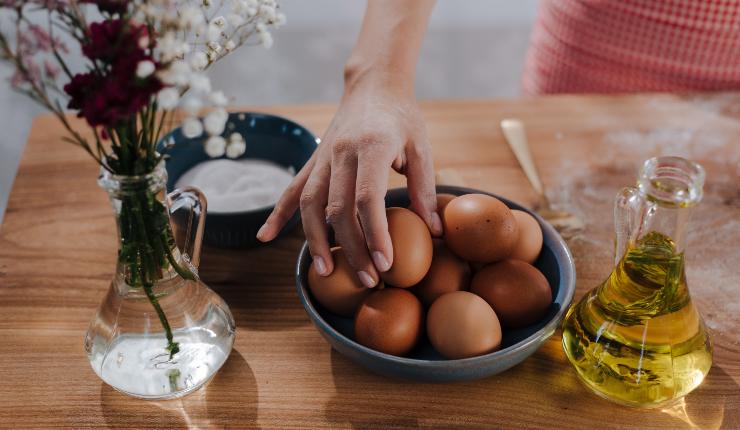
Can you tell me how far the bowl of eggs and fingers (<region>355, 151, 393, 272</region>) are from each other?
0.02 metres

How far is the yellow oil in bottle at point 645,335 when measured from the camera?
0.61 m

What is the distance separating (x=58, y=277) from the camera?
32.6 inches

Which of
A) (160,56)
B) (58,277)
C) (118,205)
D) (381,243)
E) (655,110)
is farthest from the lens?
(655,110)

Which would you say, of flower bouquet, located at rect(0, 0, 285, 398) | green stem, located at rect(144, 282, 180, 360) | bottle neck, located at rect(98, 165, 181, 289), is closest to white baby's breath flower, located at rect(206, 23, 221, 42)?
flower bouquet, located at rect(0, 0, 285, 398)

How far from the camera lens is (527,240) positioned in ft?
2.41

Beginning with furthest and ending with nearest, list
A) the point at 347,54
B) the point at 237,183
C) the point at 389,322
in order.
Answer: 1. the point at 347,54
2. the point at 237,183
3. the point at 389,322

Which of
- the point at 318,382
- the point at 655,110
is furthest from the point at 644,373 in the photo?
the point at 655,110

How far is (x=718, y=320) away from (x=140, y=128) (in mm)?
633

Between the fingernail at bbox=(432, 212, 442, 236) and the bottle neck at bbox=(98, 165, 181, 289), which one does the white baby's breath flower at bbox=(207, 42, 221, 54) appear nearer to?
the bottle neck at bbox=(98, 165, 181, 289)

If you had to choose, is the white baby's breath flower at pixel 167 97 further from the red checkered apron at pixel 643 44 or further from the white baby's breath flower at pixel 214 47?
the red checkered apron at pixel 643 44

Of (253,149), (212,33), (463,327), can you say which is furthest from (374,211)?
(253,149)

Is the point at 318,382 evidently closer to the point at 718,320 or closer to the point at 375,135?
the point at 375,135

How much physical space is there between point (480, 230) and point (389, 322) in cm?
14

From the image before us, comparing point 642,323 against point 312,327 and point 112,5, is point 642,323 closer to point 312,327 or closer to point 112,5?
point 312,327
